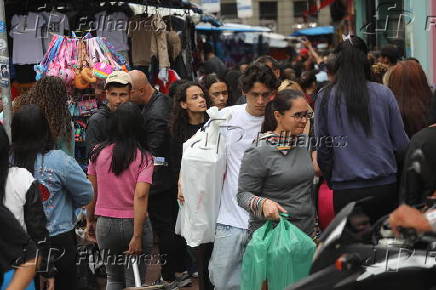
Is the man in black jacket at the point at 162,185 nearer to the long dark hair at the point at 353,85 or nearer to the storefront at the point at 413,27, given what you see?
the long dark hair at the point at 353,85

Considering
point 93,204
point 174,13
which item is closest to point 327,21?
point 174,13

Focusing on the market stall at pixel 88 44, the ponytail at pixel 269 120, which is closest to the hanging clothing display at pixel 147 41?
the market stall at pixel 88 44

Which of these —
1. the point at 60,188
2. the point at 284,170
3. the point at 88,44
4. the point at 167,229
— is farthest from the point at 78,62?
the point at 284,170

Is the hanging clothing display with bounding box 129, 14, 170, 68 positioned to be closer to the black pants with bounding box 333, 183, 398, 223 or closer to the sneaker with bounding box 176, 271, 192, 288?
the sneaker with bounding box 176, 271, 192, 288

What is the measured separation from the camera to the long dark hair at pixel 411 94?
23.8ft

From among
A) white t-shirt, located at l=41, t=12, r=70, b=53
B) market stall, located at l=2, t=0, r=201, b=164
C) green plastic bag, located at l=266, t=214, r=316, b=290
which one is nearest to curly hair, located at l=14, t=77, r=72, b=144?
green plastic bag, located at l=266, t=214, r=316, b=290

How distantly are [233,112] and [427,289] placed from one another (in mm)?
2919

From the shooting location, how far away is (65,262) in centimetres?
605

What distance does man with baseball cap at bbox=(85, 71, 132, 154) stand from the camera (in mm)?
8320

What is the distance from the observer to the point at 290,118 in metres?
6.01

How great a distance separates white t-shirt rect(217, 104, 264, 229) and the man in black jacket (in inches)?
65.0

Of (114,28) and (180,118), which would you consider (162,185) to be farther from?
(114,28)

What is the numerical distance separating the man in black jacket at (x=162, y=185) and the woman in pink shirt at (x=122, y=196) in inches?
49.7

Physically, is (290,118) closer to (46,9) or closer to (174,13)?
(46,9)
